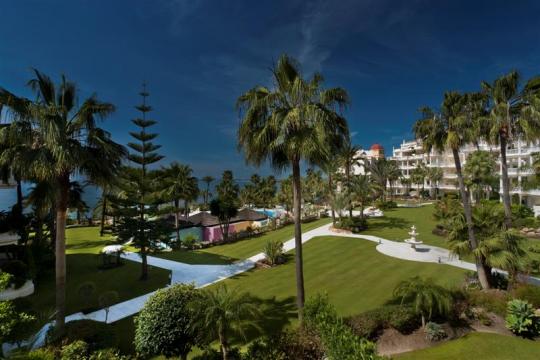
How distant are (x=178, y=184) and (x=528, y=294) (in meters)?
26.9

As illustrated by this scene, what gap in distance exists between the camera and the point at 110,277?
16.8 m

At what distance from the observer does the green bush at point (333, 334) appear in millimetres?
5600

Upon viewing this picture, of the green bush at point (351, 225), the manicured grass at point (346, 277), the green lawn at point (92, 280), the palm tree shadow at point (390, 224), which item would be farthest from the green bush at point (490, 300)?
the palm tree shadow at point (390, 224)

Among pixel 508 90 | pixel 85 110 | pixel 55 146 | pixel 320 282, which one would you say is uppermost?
pixel 508 90

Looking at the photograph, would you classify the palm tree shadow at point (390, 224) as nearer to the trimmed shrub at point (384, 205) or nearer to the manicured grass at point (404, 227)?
the manicured grass at point (404, 227)

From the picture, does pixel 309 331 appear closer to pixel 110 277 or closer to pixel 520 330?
pixel 520 330

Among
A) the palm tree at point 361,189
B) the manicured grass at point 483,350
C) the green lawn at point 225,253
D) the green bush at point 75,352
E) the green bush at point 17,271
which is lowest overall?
the green lawn at point 225,253

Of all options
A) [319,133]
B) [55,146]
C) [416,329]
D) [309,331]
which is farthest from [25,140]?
[416,329]

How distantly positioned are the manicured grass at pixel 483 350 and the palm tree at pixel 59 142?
1082 cm

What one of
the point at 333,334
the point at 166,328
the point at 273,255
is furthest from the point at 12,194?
the point at 333,334

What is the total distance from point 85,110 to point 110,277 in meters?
12.0

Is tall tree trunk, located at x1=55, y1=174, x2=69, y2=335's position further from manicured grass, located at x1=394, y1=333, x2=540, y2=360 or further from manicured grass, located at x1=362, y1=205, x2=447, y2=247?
manicured grass, located at x1=362, y1=205, x2=447, y2=247

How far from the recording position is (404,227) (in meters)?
27.9

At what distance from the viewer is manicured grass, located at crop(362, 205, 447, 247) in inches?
918
